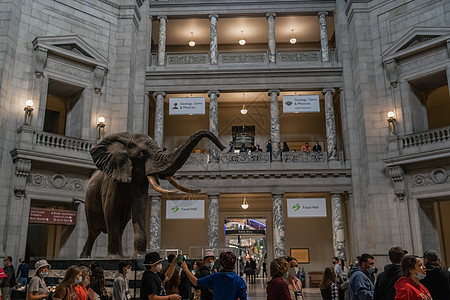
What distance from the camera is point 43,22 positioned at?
15.8 meters

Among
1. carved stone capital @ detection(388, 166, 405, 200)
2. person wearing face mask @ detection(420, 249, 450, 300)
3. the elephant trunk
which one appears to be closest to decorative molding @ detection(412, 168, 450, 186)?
carved stone capital @ detection(388, 166, 405, 200)

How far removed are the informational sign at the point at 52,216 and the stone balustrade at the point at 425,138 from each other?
12970 mm

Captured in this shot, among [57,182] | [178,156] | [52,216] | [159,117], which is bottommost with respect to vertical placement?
[52,216]

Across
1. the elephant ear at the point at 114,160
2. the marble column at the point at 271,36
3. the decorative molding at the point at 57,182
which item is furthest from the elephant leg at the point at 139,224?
the marble column at the point at 271,36

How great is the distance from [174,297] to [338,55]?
17.9 m

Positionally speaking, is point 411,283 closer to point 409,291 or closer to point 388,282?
point 409,291

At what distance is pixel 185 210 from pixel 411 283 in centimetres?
1428

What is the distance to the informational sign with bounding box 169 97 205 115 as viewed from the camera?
18.7 meters

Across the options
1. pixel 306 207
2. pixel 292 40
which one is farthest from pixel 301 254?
pixel 292 40

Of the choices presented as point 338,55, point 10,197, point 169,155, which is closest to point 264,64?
point 338,55

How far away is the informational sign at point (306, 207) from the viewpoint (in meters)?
17.4

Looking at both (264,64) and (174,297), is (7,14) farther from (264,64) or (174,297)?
(174,297)

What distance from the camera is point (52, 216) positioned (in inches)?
575

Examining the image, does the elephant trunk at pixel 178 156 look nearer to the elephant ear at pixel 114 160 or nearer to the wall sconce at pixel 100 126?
the elephant ear at pixel 114 160
